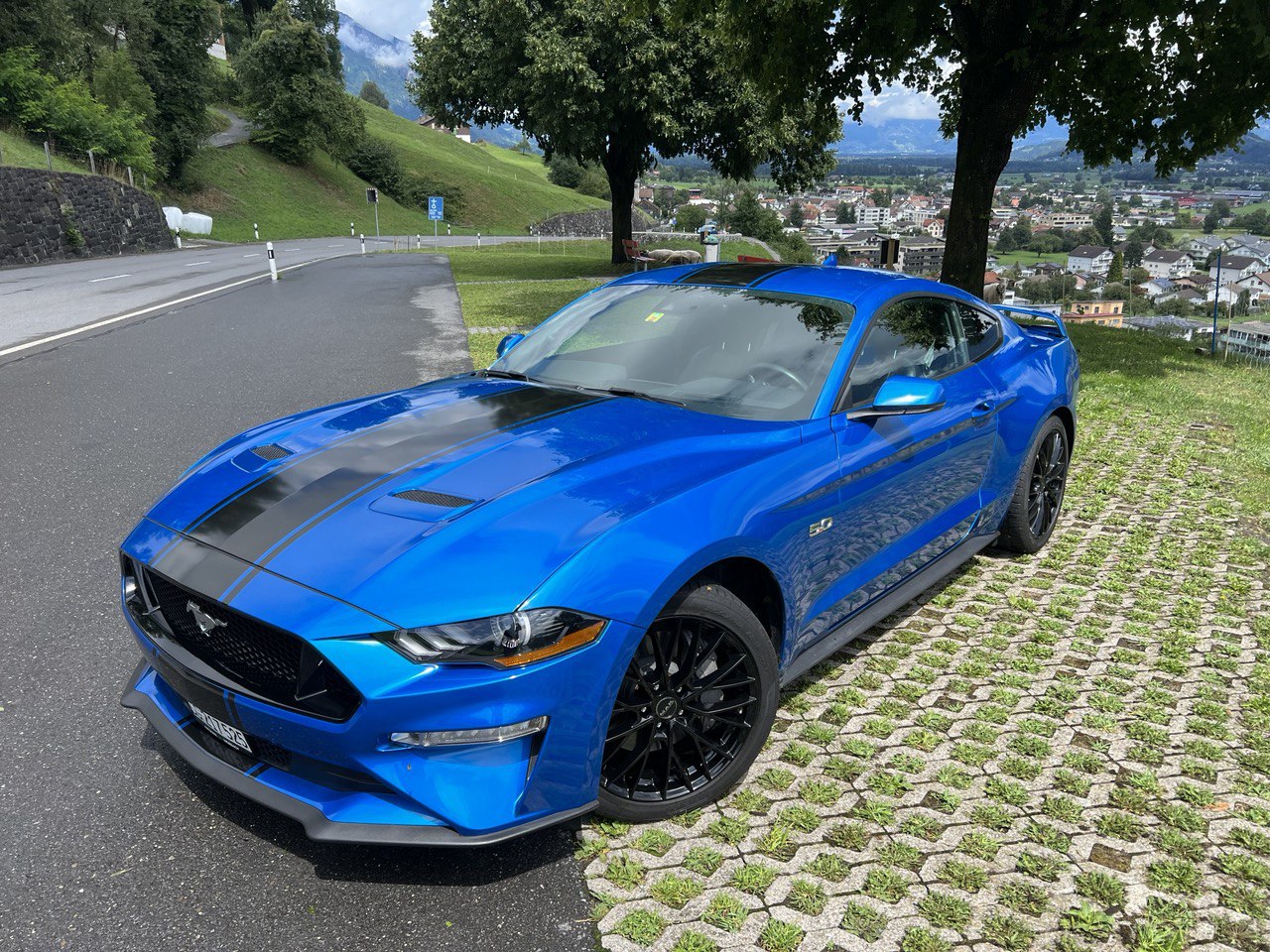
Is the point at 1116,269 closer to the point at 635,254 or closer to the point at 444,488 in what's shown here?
the point at 635,254

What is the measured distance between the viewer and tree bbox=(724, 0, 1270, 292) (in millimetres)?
11125

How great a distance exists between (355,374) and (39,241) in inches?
899

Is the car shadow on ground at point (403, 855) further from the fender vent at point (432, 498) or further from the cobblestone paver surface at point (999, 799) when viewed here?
the fender vent at point (432, 498)

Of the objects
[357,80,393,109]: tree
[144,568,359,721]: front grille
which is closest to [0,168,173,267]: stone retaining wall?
[144,568,359,721]: front grille

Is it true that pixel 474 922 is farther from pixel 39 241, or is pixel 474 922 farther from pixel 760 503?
pixel 39 241

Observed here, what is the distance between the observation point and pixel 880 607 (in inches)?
147

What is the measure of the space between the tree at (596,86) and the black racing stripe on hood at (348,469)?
1809 centimetres

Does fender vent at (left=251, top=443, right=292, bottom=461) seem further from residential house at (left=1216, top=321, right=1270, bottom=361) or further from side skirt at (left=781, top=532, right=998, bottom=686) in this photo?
residential house at (left=1216, top=321, right=1270, bottom=361)

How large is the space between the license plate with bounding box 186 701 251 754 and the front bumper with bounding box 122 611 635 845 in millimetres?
39

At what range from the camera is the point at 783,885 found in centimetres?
258

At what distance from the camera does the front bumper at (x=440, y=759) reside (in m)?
2.25

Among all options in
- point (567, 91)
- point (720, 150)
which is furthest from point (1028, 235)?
point (567, 91)

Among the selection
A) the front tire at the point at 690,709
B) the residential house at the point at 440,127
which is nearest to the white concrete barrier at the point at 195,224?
the residential house at the point at 440,127

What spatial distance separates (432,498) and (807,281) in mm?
2156
